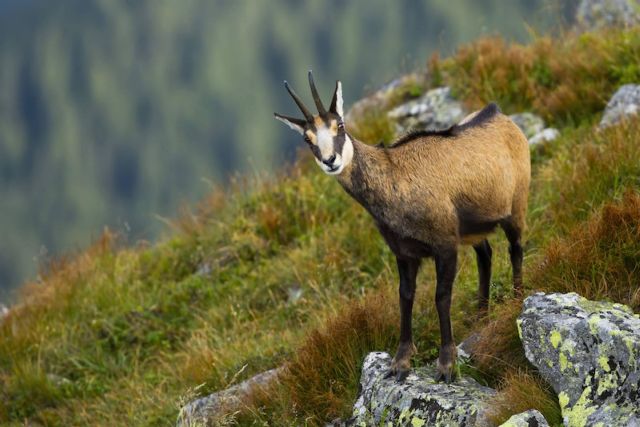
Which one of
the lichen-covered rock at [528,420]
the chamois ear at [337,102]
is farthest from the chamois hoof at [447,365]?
the chamois ear at [337,102]

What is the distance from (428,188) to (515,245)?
1.16 m

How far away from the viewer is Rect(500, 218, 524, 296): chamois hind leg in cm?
633

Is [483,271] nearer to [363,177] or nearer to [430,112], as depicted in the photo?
[363,177]

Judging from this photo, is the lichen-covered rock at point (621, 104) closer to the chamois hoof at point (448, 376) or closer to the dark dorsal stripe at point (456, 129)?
the dark dorsal stripe at point (456, 129)

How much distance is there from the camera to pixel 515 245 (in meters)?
6.44

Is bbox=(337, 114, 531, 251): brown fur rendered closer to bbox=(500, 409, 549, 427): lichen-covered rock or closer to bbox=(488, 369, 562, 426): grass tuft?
bbox=(488, 369, 562, 426): grass tuft

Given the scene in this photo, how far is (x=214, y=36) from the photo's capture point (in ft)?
332

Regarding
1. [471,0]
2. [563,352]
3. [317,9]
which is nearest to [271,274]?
[563,352]

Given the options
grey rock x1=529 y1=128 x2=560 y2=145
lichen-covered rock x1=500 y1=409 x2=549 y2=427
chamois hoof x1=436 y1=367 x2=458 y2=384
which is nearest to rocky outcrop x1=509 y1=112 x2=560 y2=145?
grey rock x1=529 y1=128 x2=560 y2=145

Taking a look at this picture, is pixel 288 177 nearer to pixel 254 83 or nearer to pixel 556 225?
pixel 556 225

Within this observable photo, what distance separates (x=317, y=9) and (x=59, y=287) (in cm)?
9378

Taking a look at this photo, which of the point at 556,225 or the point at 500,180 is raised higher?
the point at 500,180

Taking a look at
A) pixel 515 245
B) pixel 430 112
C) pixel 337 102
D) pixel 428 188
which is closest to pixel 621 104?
pixel 430 112

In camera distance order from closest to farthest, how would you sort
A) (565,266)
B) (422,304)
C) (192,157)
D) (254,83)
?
(565,266), (422,304), (192,157), (254,83)
